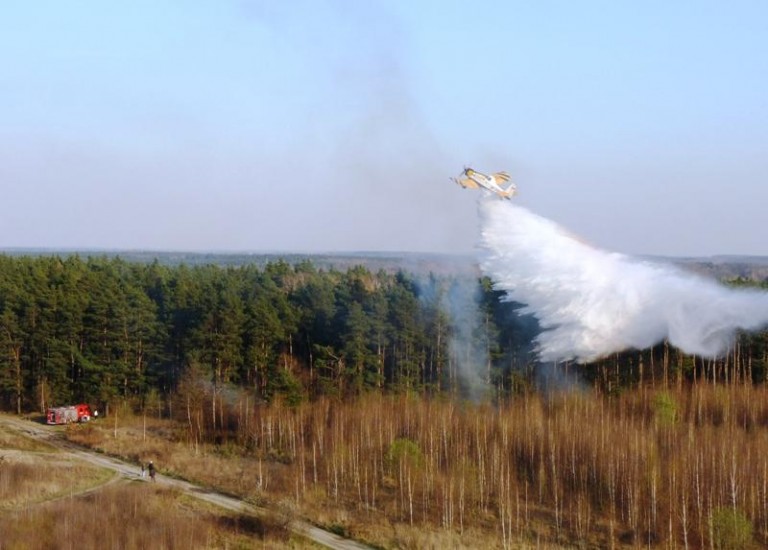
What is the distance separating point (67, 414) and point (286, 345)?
11.7 m

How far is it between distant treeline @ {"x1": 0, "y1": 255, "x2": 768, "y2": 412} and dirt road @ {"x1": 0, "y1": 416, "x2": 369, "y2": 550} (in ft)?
9.17

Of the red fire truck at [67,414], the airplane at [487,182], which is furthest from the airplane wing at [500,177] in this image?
the red fire truck at [67,414]

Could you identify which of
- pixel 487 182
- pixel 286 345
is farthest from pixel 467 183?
pixel 286 345

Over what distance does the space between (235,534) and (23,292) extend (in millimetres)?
28685

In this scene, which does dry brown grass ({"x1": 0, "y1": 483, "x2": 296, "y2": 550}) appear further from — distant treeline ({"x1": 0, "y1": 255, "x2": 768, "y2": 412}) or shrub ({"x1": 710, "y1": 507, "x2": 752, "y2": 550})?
shrub ({"x1": 710, "y1": 507, "x2": 752, "y2": 550})

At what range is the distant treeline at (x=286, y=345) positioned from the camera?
138ft

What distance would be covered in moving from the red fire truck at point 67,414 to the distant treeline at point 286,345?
1019 mm

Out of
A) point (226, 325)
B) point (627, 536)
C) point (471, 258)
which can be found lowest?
point (627, 536)

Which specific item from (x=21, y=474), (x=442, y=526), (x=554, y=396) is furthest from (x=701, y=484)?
(x=21, y=474)

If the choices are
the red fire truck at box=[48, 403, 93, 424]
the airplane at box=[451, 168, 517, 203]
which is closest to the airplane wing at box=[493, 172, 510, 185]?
the airplane at box=[451, 168, 517, 203]

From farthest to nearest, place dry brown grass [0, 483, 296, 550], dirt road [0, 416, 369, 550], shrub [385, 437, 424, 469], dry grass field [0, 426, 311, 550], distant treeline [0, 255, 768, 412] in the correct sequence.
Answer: distant treeline [0, 255, 768, 412]
shrub [385, 437, 424, 469]
dirt road [0, 416, 369, 550]
dry grass field [0, 426, 311, 550]
dry brown grass [0, 483, 296, 550]

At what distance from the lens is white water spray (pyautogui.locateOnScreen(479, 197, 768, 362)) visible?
35.4 meters

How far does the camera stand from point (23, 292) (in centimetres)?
5022

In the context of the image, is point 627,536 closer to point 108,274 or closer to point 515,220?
point 515,220
